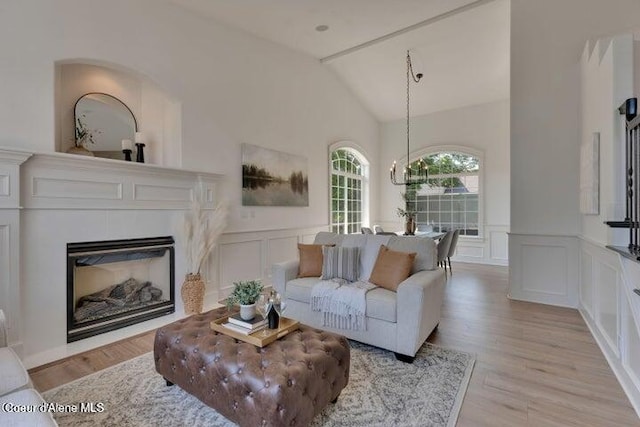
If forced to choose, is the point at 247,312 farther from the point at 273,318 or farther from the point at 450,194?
the point at 450,194

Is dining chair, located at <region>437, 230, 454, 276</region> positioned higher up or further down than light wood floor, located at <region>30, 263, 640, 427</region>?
higher up

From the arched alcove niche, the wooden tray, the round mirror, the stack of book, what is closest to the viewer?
the wooden tray

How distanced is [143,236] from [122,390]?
163 cm

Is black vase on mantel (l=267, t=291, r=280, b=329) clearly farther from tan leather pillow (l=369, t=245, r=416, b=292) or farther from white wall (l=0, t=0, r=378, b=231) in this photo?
white wall (l=0, t=0, r=378, b=231)

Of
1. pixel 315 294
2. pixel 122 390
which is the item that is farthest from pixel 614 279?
pixel 122 390

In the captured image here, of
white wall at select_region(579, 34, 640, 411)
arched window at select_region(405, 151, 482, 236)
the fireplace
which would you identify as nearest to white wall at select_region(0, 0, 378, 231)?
the fireplace

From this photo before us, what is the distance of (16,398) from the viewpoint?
128 cm

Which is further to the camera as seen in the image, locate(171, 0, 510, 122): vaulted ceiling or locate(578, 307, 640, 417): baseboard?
locate(171, 0, 510, 122): vaulted ceiling

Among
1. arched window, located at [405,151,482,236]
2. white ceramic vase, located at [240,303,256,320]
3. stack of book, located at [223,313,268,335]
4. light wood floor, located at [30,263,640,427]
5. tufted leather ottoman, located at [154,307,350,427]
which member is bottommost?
light wood floor, located at [30,263,640,427]

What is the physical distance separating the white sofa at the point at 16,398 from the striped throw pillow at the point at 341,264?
7.26 ft

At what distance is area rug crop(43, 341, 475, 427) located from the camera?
1.84 metres

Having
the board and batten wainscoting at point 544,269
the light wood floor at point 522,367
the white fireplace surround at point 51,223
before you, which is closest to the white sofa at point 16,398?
the light wood floor at point 522,367

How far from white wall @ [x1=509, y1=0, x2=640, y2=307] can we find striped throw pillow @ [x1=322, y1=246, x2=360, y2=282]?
2.50 m

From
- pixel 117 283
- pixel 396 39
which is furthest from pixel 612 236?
pixel 117 283
